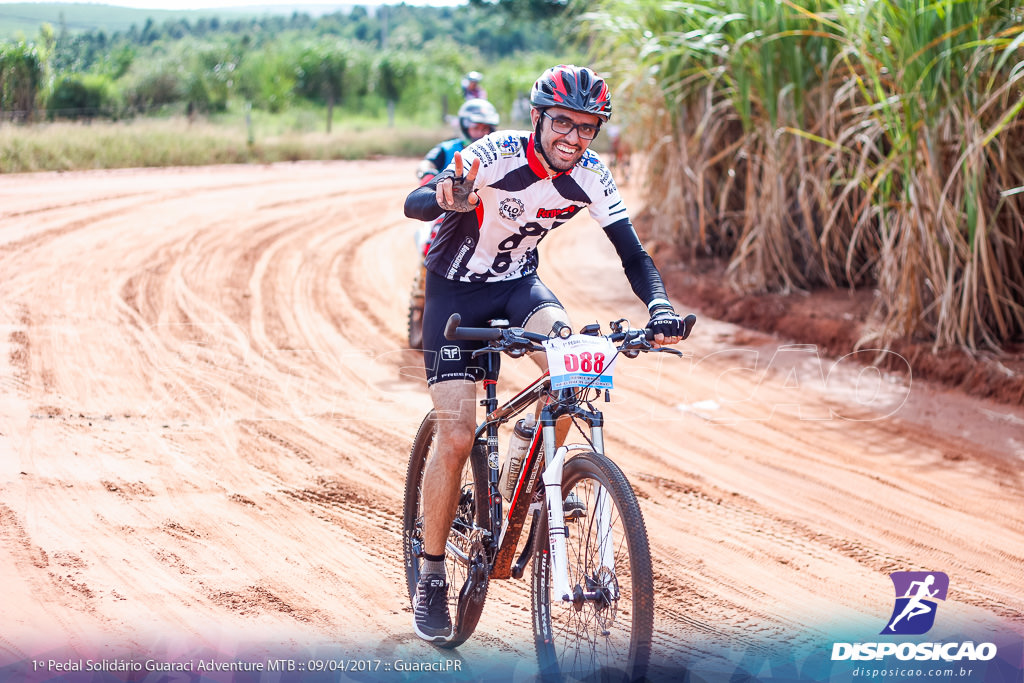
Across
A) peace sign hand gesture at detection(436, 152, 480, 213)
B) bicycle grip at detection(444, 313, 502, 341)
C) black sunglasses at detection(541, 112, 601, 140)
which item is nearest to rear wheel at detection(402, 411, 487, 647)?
bicycle grip at detection(444, 313, 502, 341)

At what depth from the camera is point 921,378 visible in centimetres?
773

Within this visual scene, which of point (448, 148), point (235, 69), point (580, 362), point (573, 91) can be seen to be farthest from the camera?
point (235, 69)

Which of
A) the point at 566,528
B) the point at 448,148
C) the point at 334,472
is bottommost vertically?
the point at 334,472

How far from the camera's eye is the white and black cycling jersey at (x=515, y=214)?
364cm

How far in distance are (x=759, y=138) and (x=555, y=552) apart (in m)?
7.79

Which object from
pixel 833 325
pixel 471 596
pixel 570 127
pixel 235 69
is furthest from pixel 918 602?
pixel 235 69

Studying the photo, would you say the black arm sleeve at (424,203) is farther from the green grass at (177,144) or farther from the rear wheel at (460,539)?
the green grass at (177,144)

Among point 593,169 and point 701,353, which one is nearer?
point 593,169

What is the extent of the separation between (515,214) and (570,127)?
40cm

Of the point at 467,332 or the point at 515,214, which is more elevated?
the point at 515,214

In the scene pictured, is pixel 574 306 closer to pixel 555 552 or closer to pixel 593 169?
pixel 593 169

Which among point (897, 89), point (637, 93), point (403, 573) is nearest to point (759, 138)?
point (637, 93)

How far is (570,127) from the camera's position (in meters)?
3.54

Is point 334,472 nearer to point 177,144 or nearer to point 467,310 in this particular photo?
point 467,310
